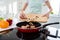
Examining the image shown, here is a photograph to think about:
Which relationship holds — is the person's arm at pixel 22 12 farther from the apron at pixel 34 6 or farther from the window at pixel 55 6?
the window at pixel 55 6

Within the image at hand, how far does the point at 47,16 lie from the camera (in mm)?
907

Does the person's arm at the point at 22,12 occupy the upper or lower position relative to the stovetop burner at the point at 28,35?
upper

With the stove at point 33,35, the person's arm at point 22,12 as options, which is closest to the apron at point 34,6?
the person's arm at point 22,12

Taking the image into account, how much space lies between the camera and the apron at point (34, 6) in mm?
915

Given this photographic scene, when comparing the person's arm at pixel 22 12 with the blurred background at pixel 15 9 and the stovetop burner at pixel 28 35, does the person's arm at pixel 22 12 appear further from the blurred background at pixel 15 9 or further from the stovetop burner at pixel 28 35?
the stovetop burner at pixel 28 35

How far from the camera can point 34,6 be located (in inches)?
36.3

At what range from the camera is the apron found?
91cm

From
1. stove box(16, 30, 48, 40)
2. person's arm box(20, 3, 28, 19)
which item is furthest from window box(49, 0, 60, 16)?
stove box(16, 30, 48, 40)

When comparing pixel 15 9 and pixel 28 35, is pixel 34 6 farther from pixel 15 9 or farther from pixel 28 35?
pixel 28 35

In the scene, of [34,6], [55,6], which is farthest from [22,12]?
[55,6]

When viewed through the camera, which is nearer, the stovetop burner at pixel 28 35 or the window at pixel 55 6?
the stovetop burner at pixel 28 35

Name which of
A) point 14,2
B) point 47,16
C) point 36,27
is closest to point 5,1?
point 14,2

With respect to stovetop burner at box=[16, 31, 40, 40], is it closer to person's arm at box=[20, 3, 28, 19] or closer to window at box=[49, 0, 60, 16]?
person's arm at box=[20, 3, 28, 19]

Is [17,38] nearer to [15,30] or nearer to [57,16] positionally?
[15,30]
